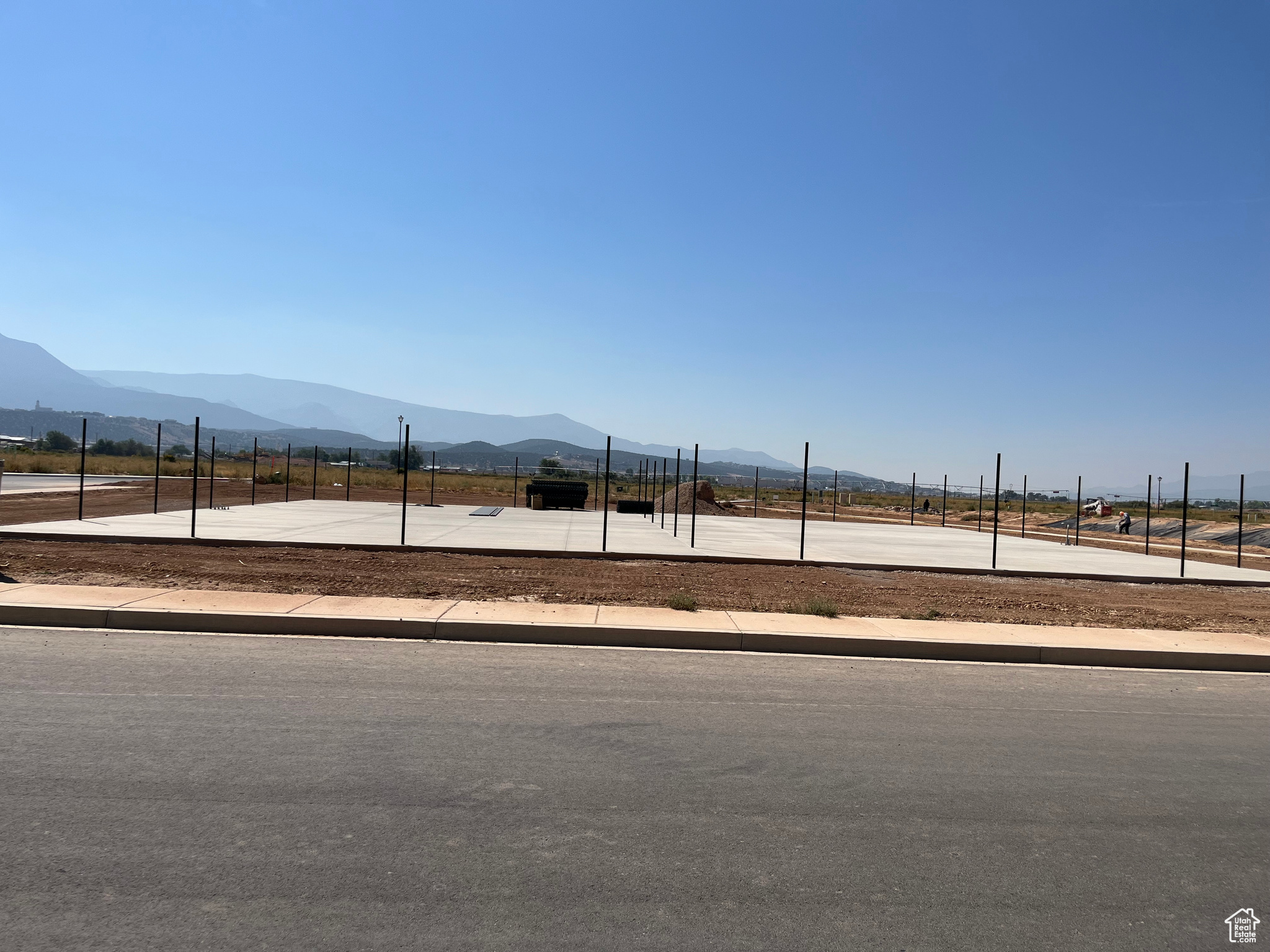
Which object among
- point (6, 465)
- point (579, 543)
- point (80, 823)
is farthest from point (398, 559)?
point (6, 465)

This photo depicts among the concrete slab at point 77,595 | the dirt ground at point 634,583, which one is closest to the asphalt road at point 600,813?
the concrete slab at point 77,595

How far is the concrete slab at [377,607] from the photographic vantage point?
394 inches

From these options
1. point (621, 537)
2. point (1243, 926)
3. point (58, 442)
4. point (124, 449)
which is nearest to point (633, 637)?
point (1243, 926)

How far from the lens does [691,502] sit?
123ft

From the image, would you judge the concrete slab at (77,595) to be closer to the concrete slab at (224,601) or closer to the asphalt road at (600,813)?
the concrete slab at (224,601)

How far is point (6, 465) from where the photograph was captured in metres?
59.1

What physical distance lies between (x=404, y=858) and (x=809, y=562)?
15557mm

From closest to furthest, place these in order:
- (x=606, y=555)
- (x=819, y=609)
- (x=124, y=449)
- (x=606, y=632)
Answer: (x=606, y=632)
(x=819, y=609)
(x=606, y=555)
(x=124, y=449)

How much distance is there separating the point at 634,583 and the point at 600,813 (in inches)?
383

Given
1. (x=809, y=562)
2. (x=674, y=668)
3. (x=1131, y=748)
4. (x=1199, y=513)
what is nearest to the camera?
(x=1131, y=748)

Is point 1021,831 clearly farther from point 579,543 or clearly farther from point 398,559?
point 579,543

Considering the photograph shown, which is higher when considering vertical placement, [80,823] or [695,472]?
[695,472]

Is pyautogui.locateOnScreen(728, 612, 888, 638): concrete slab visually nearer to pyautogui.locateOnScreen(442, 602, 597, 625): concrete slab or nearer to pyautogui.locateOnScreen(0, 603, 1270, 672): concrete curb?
pyautogui.locateOnScreen(0, 603, 1270, 672): concrete curb

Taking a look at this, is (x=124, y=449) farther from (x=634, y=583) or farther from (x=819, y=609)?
(x=819, y=609)
